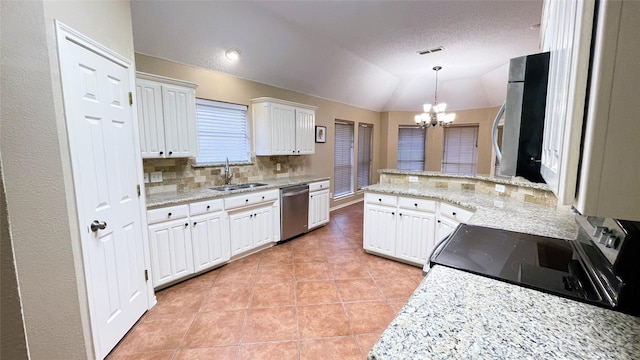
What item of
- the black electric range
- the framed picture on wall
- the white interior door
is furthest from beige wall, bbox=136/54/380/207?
the black electric range

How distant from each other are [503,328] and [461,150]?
6.86m

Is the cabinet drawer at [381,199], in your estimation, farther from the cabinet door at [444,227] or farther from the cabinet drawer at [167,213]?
the cabinet drawer at [167,213]

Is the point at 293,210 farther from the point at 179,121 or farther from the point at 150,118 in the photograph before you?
the point at 150,118

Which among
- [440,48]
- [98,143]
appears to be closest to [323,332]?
[98,143]

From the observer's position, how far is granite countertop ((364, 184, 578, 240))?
1633 millimetres

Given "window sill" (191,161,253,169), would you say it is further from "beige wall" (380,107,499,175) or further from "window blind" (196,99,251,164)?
"beige wall" (380,107,499,175)

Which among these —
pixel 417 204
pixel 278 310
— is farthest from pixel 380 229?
pixel 278 310

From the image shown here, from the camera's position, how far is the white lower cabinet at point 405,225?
113 inches

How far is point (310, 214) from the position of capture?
436cm

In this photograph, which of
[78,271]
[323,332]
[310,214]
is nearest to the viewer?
[78,271]

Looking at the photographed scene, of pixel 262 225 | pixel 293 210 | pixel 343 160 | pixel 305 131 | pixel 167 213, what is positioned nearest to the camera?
pixel 167 213

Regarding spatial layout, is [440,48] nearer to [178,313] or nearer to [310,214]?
[310,214]

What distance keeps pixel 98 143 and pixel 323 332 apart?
212 cm

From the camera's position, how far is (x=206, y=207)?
292 centimetres
